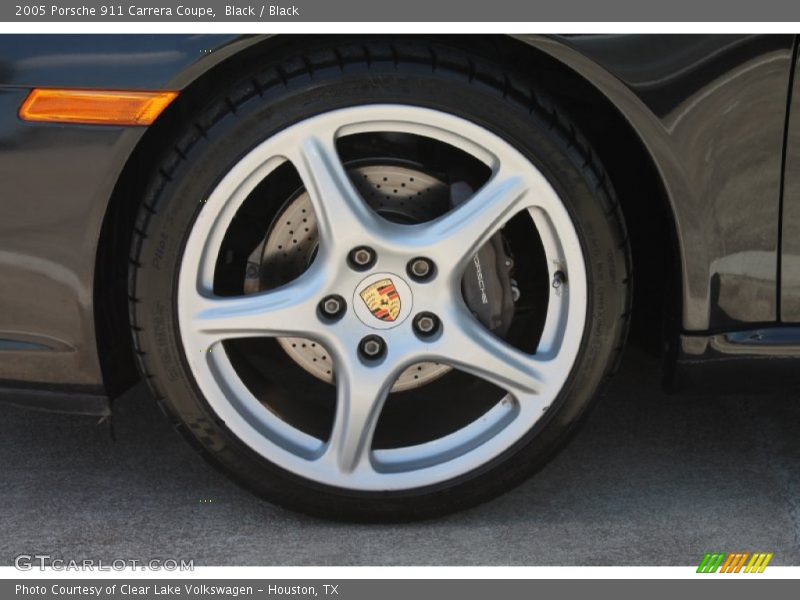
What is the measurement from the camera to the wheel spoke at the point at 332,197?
2.14m

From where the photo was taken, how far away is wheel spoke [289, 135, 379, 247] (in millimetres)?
2141

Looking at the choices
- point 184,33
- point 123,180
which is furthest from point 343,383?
point 184,33

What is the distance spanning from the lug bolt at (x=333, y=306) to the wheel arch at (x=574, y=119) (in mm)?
342

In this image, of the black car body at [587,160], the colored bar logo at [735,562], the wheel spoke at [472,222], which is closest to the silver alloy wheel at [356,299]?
the wheel spoke at [472,222]

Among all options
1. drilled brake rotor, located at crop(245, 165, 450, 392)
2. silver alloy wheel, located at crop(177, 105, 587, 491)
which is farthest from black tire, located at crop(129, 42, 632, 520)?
drilled brake rotor, located at crop(245, 165, 450, 392)

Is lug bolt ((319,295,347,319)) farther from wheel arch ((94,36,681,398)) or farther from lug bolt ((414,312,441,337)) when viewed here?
wheel arch ((94,36,681,398))

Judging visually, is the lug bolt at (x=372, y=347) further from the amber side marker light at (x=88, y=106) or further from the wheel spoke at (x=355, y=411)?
the amber side marker light at (x=88, y=106)

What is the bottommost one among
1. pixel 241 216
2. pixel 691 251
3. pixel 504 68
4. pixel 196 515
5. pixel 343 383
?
pixel 196 515

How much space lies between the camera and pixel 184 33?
202 centimetres

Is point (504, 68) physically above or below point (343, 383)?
above

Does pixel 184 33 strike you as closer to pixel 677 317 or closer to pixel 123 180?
pixel 123 180

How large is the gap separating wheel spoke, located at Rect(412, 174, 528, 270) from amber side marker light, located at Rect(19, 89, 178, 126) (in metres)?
0.51

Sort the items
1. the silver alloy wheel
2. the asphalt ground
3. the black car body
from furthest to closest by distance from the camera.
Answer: the asphalt ground
the silver alloy wheel
the black car body

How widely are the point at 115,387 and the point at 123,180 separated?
0.37 meters
